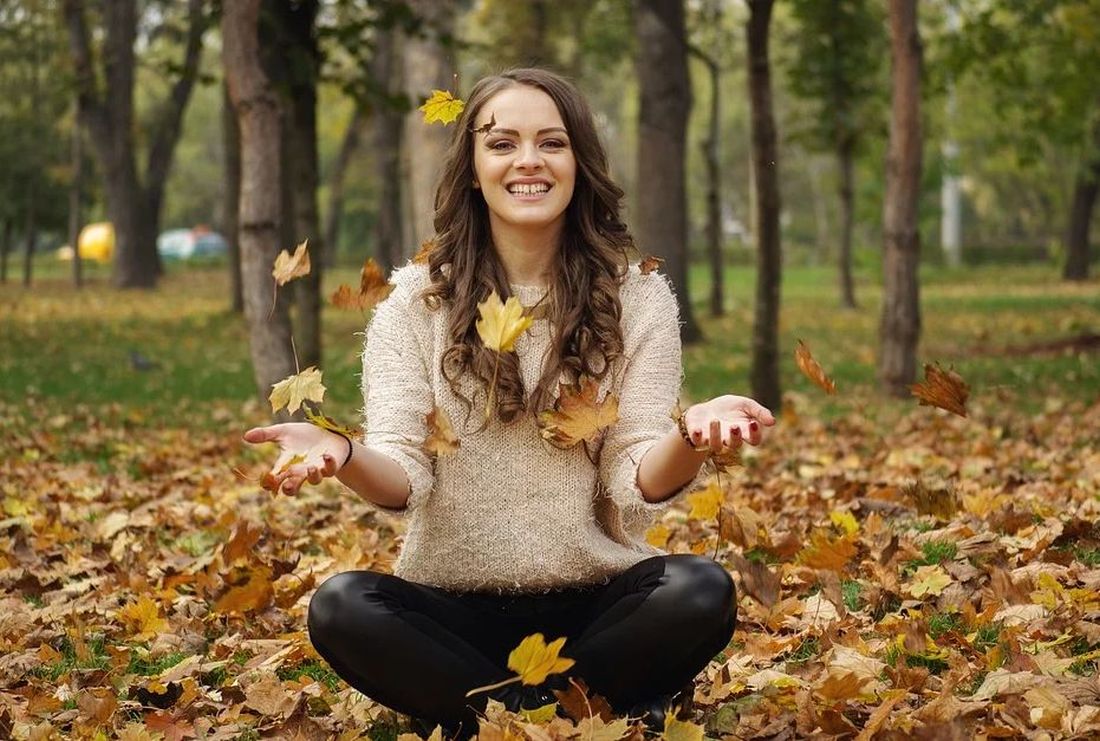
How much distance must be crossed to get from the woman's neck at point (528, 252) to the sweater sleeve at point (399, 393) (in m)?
0.25

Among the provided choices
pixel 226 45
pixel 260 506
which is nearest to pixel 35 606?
pixel 260 506

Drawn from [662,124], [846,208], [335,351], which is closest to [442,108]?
[662,124]

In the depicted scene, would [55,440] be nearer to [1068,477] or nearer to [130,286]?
[1068,477]

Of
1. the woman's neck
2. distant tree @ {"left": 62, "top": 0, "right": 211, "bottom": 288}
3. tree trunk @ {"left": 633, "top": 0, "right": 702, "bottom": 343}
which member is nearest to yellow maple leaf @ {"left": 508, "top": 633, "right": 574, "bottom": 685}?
the woman's neck

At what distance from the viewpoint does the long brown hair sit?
3492 mm

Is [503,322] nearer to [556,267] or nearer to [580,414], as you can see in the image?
[580,414]

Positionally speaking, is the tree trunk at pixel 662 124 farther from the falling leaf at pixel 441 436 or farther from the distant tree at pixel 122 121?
the distant tree at pixel 122 121

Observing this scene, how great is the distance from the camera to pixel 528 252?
3.63 metres

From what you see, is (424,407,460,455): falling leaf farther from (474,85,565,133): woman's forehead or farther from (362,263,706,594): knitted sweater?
(474,85,565,133): woman's forehead

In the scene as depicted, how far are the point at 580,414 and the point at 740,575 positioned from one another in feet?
4.61

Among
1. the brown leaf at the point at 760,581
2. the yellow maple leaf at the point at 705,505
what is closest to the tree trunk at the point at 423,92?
the yellow maple leaf at the point at 705,505

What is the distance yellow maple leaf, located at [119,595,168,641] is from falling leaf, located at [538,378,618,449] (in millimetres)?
1703

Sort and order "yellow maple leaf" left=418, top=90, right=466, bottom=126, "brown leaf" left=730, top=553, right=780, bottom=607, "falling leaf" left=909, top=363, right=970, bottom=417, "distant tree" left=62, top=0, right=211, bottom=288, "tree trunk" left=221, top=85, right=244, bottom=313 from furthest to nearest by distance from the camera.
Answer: "distant tree" left=62, top=0, right=211, bottom=288, "tree trunk" left=221, top=85, right=244, bottom=313, "brown leaf" left=730, top=553, right=780, bottom=607, "yellow maple leaf" left=418, top=90, right=466, bottom=126, "falling leaf" left=909, top=363, right=970, bottom=417

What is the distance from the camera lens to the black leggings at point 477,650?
3.20 m
